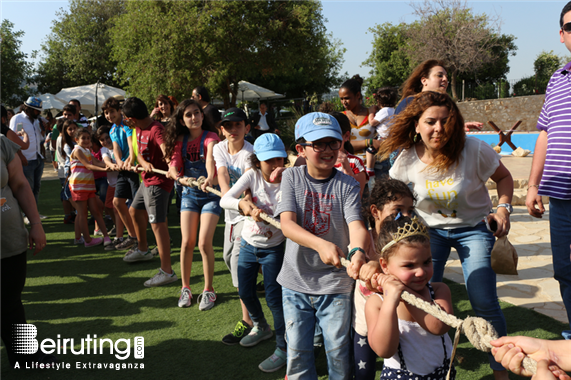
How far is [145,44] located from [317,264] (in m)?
17.7

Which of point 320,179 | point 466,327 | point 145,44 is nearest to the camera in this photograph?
point 466,327

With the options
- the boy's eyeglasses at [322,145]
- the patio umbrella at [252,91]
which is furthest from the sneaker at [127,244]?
the patio umbrella at [252,91]

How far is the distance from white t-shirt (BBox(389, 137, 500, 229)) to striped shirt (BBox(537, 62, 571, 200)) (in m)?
0.37

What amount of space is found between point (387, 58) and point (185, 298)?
1648 inches

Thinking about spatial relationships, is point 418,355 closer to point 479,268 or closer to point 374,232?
point 479,268

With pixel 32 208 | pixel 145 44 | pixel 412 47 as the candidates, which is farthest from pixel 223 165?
pixel 412 47

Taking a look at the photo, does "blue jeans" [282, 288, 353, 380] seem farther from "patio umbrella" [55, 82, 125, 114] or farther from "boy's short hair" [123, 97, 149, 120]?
"patio umbrella" [55, 82, 125, 114]

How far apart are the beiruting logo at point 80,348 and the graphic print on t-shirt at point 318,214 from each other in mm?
1916

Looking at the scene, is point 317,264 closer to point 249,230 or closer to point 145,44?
point 249,230

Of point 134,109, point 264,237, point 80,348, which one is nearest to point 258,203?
point 264,237

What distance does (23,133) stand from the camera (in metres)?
7.14

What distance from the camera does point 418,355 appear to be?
2039mm

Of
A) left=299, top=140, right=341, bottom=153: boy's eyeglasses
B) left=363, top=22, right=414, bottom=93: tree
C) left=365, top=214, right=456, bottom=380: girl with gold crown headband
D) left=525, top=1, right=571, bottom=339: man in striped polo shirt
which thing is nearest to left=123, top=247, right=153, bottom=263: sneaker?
left=299, top=140, right=341, bottom=153: boy's eyeglasses

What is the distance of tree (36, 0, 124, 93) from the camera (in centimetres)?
3288
